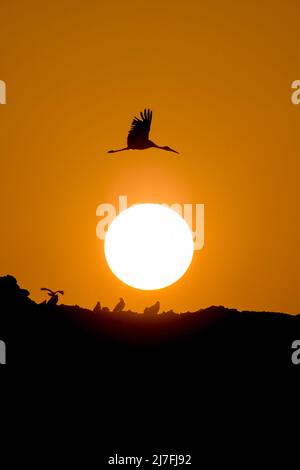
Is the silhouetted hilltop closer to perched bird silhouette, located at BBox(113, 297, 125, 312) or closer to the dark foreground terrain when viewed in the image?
the dark foreground terrain

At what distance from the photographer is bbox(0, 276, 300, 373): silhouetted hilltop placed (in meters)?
46.4

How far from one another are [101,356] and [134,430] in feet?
10.3

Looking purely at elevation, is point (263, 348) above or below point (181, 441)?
above

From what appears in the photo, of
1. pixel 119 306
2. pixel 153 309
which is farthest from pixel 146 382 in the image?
pixel 119 306

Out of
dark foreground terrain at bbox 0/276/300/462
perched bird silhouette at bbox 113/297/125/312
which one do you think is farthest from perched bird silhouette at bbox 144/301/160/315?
perched bird silhouette at bbox 113/297/125/312

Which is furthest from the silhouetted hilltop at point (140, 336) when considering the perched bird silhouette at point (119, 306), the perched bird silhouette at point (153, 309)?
the perched bird silhouette at point (119, 306)

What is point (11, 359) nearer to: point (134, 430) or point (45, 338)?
point (45, 338)

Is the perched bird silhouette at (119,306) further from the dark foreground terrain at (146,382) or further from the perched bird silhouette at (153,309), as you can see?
the dark foreground terrain at (146,382)

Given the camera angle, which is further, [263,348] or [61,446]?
[263,348]

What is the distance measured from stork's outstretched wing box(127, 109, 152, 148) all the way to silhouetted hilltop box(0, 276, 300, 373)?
22.9ft

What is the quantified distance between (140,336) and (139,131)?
25.9 feet

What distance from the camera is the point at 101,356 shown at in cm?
4634

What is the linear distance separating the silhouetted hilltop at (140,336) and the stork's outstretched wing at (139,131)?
22.9 ft
